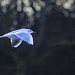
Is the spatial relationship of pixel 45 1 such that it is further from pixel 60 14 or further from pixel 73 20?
pixel 73 20

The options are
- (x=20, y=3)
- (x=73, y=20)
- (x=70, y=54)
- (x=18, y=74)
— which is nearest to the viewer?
(x=20, y=3)

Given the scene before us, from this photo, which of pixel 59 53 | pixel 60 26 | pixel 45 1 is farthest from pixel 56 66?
pixel 45 1

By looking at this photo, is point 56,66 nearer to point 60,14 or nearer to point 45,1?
point 60,14

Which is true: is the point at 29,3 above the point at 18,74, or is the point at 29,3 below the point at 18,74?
above

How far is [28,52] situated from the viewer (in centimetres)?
406

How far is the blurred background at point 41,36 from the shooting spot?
11.9 ft

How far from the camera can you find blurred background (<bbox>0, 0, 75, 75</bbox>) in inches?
143

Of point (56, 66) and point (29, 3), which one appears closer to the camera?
point (29, 3)

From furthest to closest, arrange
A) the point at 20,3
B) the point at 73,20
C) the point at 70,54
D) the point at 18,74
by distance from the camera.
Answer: the point at 70,54, the point at 73,20, the point at 18,74, the point at 20,3

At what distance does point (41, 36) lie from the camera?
Result: 381 cm

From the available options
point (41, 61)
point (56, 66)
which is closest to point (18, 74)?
point (41, 61)

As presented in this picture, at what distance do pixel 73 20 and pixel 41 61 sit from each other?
1.14m

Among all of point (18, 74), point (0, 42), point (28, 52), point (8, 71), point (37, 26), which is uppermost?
point (37, 26)

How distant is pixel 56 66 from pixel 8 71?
3.69 ft
